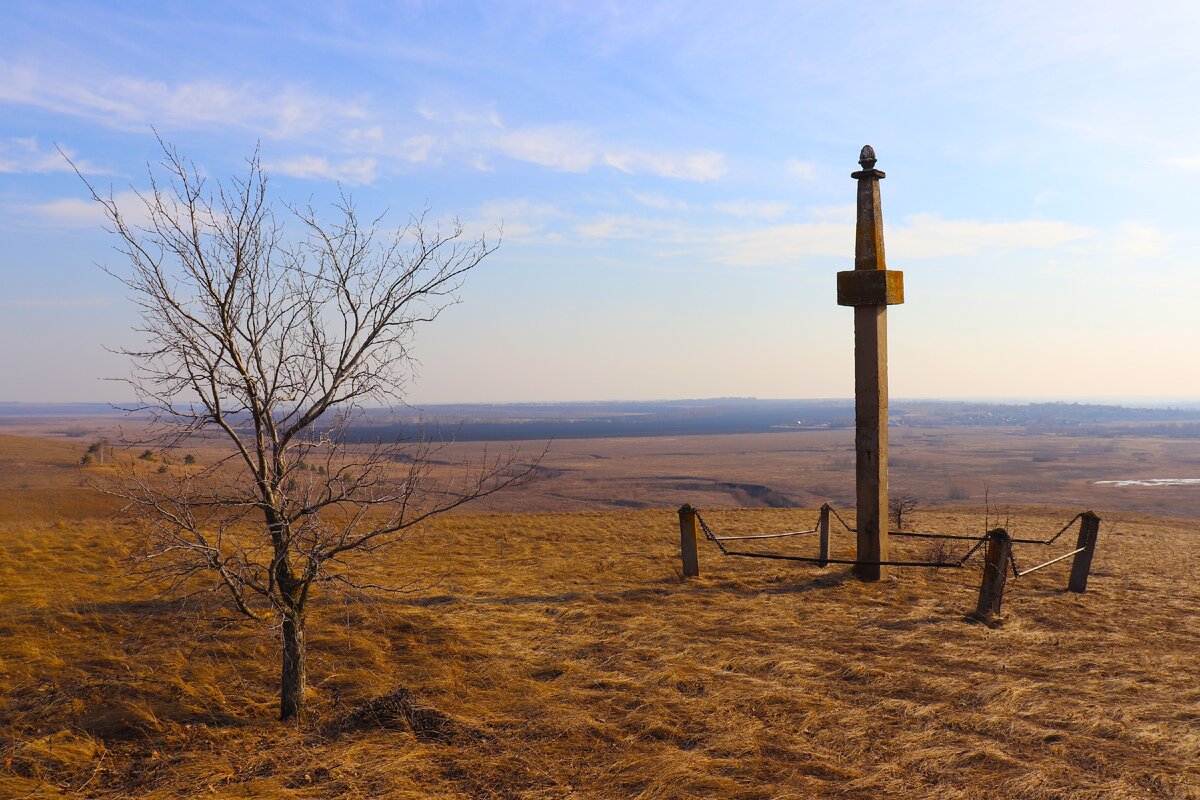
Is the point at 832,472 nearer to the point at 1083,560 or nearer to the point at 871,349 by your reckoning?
the point at 1083,560

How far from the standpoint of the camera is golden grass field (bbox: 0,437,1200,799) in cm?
517

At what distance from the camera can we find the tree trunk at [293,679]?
233 inches

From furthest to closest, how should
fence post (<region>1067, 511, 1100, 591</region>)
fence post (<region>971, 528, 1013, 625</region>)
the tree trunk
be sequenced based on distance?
fence post (<region>1067, 511, 1100, 591</region>), fence post (<region>971, 528, 1013, 625</region>), the tree trunk

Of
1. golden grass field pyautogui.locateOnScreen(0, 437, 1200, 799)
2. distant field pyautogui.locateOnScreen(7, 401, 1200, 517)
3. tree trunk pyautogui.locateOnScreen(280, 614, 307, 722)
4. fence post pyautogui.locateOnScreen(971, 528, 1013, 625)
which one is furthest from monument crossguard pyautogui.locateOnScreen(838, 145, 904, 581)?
distant field pyautogui.locateOnScreen(7, 401, 1200, 517)

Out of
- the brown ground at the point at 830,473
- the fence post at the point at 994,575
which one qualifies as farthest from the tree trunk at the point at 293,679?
the brown ground at the point at 830,473

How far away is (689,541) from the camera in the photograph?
36.3 feet

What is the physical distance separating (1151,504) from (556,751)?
142 feet

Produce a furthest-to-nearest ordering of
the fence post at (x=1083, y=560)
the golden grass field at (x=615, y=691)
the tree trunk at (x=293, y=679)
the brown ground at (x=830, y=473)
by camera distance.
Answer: the brown ground at (x=830, y=473), the fence post at (x=1083, y=560), the tree trunk at (x=293, y=679), the golden grass field at (x=615, y=691)

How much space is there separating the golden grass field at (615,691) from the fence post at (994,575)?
1.42ft

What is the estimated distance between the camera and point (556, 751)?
5578 mm

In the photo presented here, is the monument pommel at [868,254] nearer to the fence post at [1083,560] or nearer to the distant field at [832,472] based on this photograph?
the fence post at [1083,560]

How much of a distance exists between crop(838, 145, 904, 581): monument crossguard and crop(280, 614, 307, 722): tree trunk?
283 inches

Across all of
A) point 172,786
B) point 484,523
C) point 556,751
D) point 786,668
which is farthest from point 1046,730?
point 484,523

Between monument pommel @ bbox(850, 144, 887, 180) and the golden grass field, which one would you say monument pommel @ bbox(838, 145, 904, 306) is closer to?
monument pommel @ bbox(850, 144, 887, 180)
